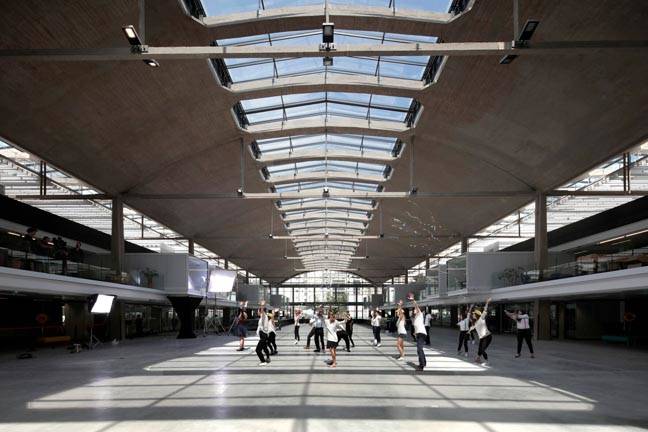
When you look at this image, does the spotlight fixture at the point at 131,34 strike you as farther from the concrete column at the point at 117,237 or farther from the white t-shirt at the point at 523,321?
the concrete column at the point at 117,237

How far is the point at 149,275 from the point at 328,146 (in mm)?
11731

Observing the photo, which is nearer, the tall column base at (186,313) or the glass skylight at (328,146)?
the glass skylight at (328,146)

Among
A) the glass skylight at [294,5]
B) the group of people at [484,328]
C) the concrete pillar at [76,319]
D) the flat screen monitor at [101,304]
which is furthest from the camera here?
the concrete pillar at [76,319]

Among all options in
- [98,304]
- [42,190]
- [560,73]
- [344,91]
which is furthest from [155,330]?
[560,73]

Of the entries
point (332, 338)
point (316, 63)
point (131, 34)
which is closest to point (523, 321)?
point (332, 338)

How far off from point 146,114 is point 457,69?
1168 centimetres

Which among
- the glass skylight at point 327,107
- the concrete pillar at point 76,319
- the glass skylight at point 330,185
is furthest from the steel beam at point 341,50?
the glass skylight at point 330,185

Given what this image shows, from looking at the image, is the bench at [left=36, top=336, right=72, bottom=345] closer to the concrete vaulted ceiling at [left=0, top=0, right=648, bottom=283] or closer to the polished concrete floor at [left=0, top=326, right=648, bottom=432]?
the concrete vaulted ceiling at [left=0, top=0, right=648, bottom=283]

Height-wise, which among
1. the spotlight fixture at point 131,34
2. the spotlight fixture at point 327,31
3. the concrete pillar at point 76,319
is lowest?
the concrete pillar at point 76,319

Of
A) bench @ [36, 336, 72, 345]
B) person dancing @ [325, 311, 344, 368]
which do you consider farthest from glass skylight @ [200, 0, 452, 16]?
bench @ [36, 336, 72, 345]

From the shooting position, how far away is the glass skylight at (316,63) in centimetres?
2286

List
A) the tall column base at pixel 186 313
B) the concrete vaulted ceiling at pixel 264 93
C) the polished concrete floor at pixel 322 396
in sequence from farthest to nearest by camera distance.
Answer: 1. the tall column base at pixel 186 313
2. the concrete vaulted ceiling at pixel 264 93
3. the polished concrete floor at pixel 322 396

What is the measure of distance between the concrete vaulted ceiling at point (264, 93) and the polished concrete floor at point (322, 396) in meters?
8.64

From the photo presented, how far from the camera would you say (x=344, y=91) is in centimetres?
2712
